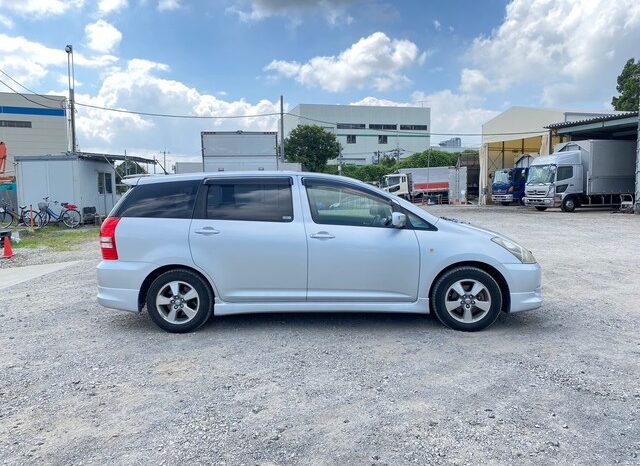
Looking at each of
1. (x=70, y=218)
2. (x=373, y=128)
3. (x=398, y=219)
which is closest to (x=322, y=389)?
(x=398, y=219)

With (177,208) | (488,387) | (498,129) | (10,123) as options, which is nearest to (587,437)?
(488,387)

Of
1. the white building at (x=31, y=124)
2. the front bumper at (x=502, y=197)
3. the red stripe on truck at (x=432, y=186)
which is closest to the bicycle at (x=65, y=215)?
the front bumper at (x=502, y=197)

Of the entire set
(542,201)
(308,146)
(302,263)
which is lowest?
(302,263)

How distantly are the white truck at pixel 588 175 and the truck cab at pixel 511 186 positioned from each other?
5.34m

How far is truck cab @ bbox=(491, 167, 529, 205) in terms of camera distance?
31625 mm

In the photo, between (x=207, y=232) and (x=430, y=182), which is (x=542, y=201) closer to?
(x=430, y=182)

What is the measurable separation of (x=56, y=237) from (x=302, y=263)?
13483 mm

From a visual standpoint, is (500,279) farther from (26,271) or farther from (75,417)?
(26,271)

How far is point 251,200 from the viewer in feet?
16.7

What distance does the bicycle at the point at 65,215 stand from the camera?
1838 cm

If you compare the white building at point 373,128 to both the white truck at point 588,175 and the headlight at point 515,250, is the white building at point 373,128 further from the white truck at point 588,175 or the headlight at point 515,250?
the headlight at point 515,250

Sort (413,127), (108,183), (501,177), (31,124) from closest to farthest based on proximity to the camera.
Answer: (108,183) < (501,177) < (31,124) < (413,127)

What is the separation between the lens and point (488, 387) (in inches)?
146

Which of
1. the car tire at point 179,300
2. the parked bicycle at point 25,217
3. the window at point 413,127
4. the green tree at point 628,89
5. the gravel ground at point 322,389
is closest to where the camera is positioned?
the gravel ground at point 322,389
